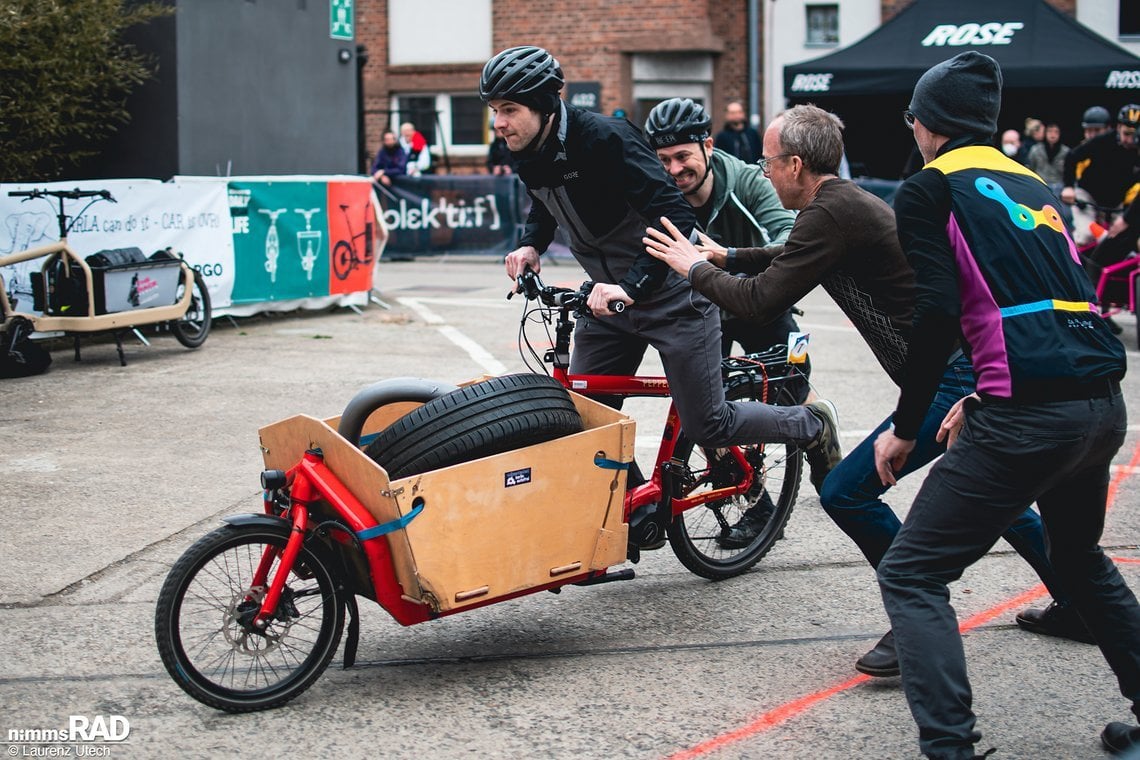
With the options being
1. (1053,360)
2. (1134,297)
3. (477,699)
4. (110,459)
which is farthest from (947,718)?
(1134,297)

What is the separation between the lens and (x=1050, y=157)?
17.4m

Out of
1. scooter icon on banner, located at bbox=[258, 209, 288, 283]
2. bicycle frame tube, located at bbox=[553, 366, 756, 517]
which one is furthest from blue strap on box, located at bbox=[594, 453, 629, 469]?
scooter icon on banner, located at bbox=[258, 209, 288, 283]

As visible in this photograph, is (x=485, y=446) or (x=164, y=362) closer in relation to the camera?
(x=485, y=446)

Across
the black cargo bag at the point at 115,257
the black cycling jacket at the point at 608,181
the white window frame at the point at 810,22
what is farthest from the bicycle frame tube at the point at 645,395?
→ the white window frame at the point at 810,22

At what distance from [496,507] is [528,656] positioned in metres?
0.65

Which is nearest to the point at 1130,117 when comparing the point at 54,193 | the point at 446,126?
the point at 54,193

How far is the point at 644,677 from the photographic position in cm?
417

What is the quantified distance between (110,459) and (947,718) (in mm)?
4948

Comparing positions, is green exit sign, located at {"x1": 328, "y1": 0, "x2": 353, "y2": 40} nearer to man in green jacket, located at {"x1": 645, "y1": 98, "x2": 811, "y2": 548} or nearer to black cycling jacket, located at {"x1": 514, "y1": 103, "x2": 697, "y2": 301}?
man in green jacket, located at {"x1": 645, "y1": 98, "x2": 811, "y2": 548}

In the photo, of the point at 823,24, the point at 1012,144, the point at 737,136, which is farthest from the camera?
the point at 823,24

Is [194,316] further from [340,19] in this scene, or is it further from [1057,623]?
[1057,623]

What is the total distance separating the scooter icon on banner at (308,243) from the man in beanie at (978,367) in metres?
9.83

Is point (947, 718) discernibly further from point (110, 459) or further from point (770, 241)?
point (110, 459)

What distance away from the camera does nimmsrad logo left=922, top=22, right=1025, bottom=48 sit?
63.9 ft
